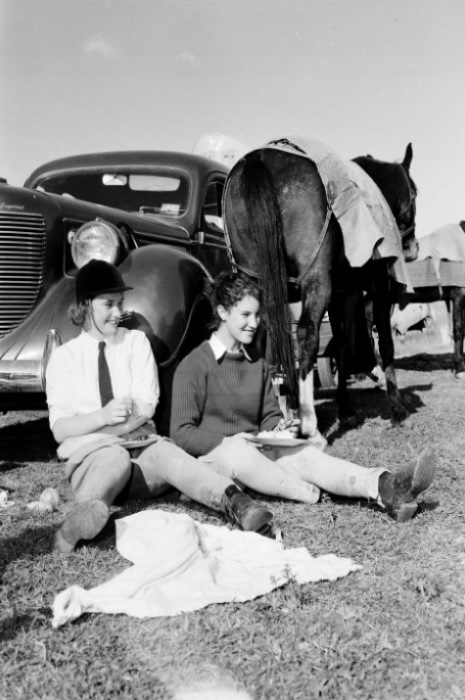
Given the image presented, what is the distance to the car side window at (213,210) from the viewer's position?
18.5ft

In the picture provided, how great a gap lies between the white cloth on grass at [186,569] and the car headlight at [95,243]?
6.12 feet

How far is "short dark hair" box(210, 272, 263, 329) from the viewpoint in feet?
11.0

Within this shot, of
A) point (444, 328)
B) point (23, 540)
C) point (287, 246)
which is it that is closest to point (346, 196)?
point (287, 246)

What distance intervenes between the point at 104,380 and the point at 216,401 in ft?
1.87

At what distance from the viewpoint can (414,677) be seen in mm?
1697

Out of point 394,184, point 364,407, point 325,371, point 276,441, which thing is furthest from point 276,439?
point 325,371

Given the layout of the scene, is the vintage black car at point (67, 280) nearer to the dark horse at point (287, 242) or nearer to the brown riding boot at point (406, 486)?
the dark horse at point (287, 242)

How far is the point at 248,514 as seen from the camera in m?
2.62

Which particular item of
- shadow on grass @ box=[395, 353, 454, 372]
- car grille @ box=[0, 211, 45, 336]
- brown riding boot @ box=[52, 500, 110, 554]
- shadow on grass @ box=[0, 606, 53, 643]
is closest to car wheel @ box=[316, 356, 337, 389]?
shadow on grass @ box=[395, 353, 454, 372]

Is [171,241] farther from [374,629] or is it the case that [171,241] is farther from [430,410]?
[374,629]

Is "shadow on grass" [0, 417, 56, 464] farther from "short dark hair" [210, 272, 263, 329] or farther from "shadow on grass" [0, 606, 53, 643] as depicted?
"shadow on grass" [0, 606, 53, 643]

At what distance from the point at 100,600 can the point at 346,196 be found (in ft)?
9.56

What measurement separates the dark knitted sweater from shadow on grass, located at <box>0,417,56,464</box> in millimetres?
1469

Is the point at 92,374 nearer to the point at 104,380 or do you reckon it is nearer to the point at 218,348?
the point at 104,380
